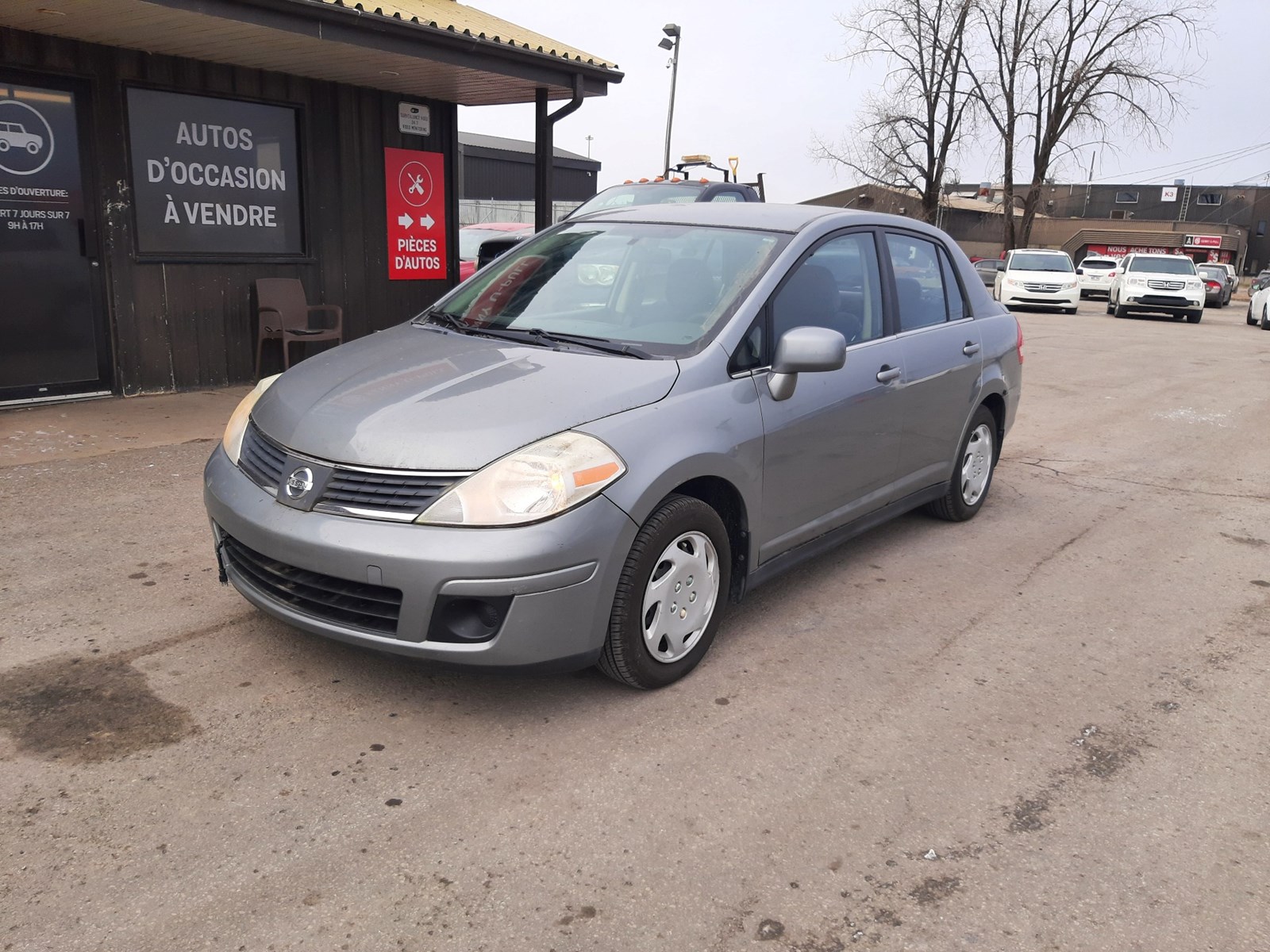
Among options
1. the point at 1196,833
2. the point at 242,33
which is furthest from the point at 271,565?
the point at 242,33

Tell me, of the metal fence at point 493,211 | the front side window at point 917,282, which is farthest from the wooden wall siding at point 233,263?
A: the metal fence at point 493,211

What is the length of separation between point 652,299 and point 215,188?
5966mm

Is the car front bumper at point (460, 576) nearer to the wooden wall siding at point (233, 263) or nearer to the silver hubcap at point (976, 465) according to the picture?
the silver hubcap at point (976, 465)

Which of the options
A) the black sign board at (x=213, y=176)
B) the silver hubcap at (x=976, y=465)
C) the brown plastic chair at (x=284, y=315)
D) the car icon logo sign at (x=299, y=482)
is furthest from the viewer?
the brown plastic chair at (x=284, y=315)

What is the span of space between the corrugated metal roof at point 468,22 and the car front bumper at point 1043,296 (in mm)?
17816

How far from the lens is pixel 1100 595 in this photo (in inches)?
190

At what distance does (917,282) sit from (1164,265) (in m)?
23.2

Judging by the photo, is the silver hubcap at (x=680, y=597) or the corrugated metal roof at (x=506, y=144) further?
the corrugated metal roof at (x=506, y=144)

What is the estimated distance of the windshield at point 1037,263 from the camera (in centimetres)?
2525

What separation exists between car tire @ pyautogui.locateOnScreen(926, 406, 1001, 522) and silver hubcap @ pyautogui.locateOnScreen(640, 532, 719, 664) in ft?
7.94

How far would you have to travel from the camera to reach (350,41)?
292 inches

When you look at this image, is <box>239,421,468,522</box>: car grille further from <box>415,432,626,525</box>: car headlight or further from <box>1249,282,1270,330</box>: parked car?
<box>1249,282,1270,330</box>: parked car

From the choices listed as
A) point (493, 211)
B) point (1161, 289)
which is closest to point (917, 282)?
point (1161, 289)

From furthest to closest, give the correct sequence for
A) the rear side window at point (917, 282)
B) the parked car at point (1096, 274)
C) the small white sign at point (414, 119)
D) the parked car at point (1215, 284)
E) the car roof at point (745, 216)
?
1. the parked car at point (1096, 274)
2. the parked car at point (1215, 284)
3. the small white sign at point (414, 119)
4. the rear side window at point (917, 282)
5. the car roof at point (745, 216)
